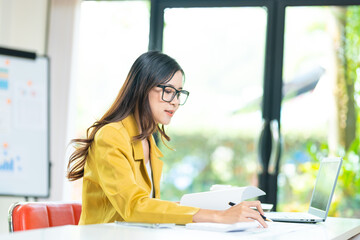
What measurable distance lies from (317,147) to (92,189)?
8.49 ft

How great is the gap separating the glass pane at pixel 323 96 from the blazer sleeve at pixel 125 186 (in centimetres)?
240

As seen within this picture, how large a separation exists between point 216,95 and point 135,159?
2.73m

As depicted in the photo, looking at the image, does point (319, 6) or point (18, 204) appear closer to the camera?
point (18, 204)

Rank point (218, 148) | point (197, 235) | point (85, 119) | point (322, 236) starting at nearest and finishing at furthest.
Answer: point (197, 235)
point (322, 236)
point (218, 148)
point (85, 119)

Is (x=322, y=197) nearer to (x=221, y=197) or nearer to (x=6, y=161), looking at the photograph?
(x=221, y=197)

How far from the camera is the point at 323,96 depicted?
13.9ft

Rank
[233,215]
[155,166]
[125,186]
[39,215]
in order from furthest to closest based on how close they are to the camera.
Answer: [155,166]
[39,215]
[125,186]
[233,215]

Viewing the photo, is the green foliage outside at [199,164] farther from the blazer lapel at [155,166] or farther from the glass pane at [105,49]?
the blazer lapel at [155,166]

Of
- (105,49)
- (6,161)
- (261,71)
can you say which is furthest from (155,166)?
(105,49)

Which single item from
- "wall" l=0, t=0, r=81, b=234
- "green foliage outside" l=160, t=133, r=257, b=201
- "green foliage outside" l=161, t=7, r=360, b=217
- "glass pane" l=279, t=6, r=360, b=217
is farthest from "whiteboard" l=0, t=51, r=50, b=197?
"glass pane" l=279, t=6, r=360, b=217

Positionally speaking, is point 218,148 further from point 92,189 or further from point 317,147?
point 92,189

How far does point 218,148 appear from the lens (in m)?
5.45

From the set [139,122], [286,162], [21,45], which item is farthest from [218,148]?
[139,122]

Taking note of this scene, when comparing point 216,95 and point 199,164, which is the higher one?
point 216,95
